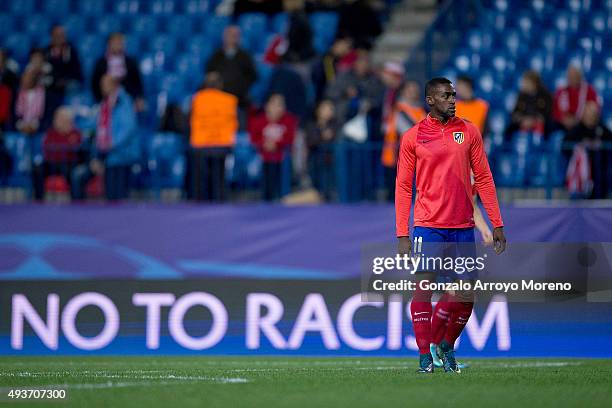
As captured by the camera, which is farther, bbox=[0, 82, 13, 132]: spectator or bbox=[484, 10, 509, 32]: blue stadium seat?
bbox=[484, 10, 509, 32]: blue stadium seat

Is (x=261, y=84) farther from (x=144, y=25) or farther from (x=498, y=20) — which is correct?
(x=498, y=20)

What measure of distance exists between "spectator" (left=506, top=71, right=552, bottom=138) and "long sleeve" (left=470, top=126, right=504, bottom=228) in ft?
21.7

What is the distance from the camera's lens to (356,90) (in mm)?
15594

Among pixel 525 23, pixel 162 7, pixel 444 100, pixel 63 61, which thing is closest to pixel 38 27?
pixel 162 7

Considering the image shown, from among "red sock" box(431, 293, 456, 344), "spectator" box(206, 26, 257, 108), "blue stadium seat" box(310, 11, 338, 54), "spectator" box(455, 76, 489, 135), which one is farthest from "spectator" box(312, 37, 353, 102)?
"red sock" box(431, 293, 456, 344)

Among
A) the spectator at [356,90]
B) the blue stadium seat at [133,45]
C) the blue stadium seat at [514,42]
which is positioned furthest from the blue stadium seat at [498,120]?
the blue stadium seat at [133,45]

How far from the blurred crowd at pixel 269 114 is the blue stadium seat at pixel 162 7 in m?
2.52

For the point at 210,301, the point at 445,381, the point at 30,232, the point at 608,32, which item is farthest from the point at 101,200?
the point at 608,32

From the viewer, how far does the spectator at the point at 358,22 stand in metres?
18.3

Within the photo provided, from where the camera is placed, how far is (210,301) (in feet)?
44.4

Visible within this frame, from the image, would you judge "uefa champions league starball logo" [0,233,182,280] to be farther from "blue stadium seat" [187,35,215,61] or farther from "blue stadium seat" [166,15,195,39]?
"blue stadium seat" [166,15,195,39]

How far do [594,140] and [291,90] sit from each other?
399 centimetres

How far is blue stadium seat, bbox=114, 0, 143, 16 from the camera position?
2023 cm

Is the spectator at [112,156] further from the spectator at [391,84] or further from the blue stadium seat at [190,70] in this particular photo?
the blue stadium seat at [190,70]
